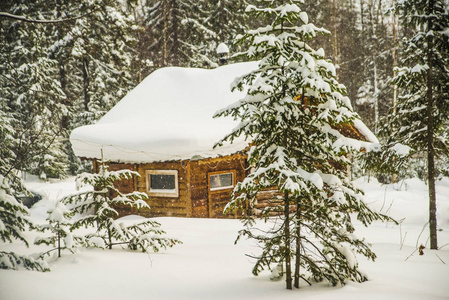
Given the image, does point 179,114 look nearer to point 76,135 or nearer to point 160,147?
point 160,147

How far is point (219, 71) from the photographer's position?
58.3 feet

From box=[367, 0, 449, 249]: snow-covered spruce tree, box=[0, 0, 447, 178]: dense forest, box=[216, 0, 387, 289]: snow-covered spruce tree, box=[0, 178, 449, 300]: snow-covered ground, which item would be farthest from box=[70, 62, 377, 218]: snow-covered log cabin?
box=[0, 0, 447, 178]: dense forest

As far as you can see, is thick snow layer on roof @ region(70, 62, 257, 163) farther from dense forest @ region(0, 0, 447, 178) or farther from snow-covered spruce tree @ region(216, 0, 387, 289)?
snow-covered spruce tree @ region(216, 0, 387, 289)

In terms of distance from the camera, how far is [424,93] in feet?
30.2

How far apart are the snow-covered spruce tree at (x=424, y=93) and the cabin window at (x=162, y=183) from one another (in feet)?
24.4

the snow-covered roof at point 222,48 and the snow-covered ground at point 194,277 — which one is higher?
the snow-covered roof at point 222,48

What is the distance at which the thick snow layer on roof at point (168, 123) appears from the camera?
11906mm

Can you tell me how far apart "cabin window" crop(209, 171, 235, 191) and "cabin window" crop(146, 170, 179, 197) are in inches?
60.1

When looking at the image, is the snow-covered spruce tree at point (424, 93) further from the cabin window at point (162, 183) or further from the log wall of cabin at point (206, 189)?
the cabin window at point (162, 183)

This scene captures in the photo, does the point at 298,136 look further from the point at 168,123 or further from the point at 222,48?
the point at 222,48

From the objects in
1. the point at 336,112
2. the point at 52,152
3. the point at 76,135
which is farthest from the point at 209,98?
the point at 52,152

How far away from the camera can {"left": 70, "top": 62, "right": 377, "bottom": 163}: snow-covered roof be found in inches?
469

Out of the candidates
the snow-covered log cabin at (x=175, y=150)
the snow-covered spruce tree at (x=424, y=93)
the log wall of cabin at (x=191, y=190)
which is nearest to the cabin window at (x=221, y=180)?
the snow-covered log cabin at (x=175, y=150)

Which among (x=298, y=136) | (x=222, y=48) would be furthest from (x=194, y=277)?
(x=222, y=48)
